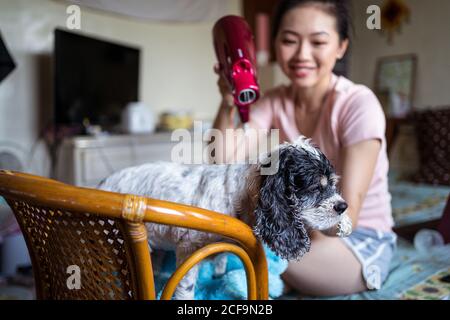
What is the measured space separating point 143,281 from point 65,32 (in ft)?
5.99

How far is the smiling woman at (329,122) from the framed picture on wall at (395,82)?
6 centimetres

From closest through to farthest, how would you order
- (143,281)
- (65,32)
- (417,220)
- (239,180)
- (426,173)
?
(143,281) → (239,180) → (426,173) → (417,220) → (65,32)

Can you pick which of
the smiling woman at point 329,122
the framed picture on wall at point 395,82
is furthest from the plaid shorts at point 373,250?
the framed picture on wall at point 395,82

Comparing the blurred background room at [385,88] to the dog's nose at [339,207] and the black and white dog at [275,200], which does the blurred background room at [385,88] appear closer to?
the black and white dog at [275,200]

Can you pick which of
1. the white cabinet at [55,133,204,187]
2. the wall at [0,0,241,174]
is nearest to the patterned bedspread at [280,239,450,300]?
the white cabinet at [55,133,204,187]

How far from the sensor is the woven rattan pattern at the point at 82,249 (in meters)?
0.49

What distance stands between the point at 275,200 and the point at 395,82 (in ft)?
1.52

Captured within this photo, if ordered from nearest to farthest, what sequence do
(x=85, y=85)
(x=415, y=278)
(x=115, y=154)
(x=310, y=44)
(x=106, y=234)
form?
(x=106, y=234) < (x=310, y=44) < (x=415, y=278) < (x=115, y=154) < (x=85, y=85)

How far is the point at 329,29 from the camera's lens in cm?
59

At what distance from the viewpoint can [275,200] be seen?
0.51m

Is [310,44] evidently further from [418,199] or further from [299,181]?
[418,199]

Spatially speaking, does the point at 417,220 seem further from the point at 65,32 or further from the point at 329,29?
the point at 65,32

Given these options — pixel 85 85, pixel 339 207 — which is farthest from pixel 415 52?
pixel 85 85

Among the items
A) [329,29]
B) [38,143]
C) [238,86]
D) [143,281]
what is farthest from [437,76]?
[38,143]
